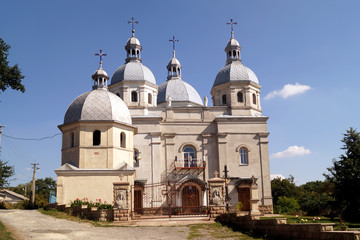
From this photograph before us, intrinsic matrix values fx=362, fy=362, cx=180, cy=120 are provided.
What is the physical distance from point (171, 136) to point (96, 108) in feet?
27.9

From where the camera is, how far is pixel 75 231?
12891 millimetres

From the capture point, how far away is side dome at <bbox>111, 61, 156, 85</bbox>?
31.6 metres

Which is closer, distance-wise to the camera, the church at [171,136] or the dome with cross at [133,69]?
the church at [171,136]

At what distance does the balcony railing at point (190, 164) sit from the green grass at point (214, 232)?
14.2 m

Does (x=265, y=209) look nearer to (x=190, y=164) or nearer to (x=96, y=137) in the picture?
(x=190, y=164)

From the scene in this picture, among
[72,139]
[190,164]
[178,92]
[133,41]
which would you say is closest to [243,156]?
[190,164]

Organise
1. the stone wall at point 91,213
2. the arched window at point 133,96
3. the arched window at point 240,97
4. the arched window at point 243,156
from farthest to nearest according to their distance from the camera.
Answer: the arched window at point 240,97 < the arched window at point 133,96 < the arched window at point 243,156 < the stone wall at point 91,213

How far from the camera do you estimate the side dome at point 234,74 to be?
3170 cm

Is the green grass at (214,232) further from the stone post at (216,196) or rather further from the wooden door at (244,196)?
the wooden door at (244,196)

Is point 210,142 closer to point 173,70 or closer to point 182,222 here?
point 173,70

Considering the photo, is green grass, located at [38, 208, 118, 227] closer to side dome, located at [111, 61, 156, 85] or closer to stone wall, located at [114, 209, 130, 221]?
stone wall, located at [114, 209, 130, 221]

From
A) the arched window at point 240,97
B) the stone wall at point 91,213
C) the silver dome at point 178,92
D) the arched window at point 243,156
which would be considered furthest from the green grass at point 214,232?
the silver dome at point 178,92

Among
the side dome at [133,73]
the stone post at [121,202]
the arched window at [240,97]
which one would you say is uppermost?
the side dome at [133,73]

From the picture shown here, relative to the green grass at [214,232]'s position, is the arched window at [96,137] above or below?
above
